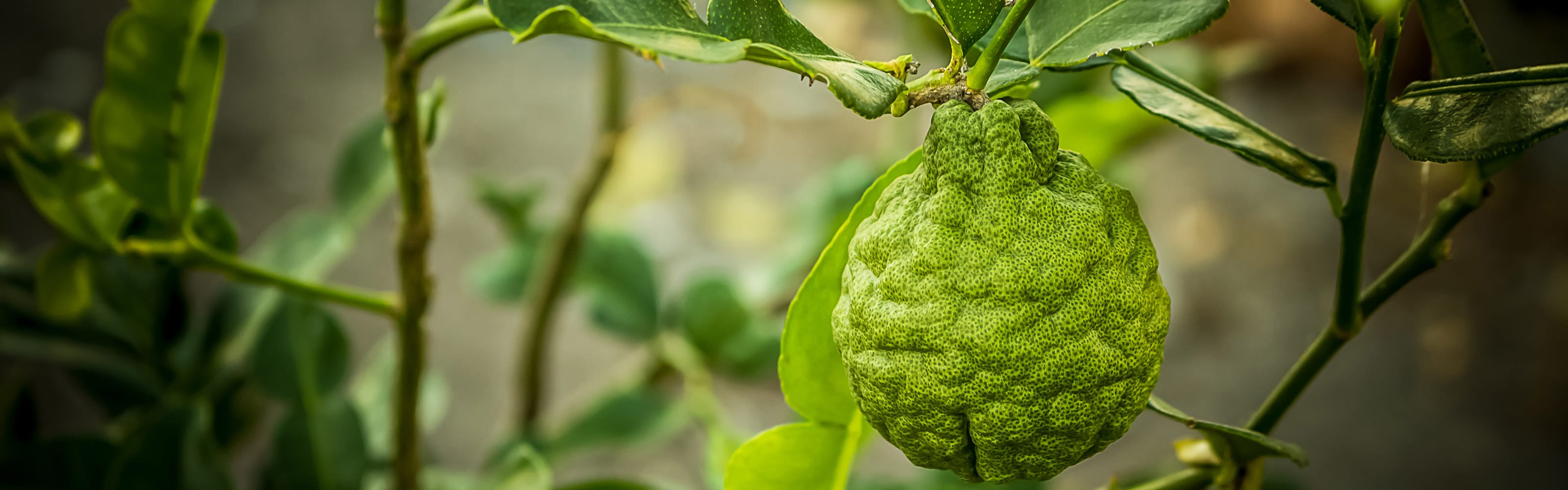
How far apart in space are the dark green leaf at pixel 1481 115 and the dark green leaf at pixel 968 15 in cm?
13

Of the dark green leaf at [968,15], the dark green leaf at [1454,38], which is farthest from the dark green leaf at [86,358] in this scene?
the dark green leaf at [1454,38]

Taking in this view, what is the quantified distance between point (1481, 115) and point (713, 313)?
2.04ft

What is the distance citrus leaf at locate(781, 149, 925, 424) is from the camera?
0.93 ft

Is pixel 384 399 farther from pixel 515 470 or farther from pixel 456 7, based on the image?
pixel 456 7

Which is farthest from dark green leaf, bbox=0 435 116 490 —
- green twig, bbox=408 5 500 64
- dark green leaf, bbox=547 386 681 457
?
green twig, bbox=408 5 500 64

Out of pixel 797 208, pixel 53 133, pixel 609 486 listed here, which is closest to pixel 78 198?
pixel 53 133

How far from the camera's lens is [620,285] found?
87 centimetres

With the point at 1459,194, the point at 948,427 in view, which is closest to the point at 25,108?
the point at 948,427

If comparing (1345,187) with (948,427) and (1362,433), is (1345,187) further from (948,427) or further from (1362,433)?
(948,427)

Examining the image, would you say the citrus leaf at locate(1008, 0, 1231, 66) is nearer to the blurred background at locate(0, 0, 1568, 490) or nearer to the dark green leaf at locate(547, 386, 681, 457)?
the dark green leaf at locate(547, 386, 681, 457)

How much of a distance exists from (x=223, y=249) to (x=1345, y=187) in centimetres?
131

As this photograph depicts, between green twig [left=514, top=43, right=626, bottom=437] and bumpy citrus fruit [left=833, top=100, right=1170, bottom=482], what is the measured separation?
1.39 ft

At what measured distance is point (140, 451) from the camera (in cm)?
52

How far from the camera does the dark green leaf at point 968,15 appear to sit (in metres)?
0.24
